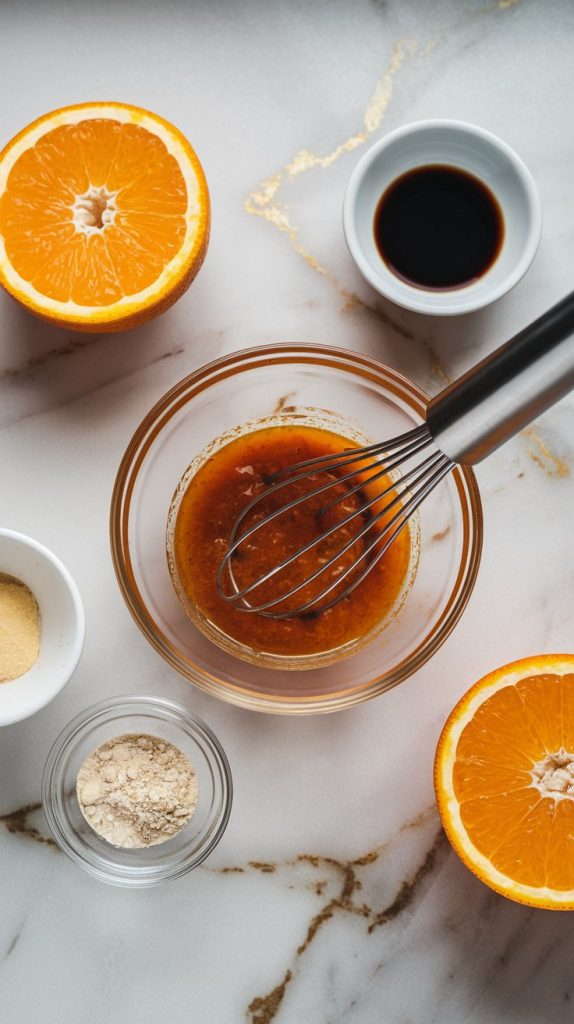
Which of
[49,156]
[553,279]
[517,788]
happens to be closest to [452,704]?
[517,788]

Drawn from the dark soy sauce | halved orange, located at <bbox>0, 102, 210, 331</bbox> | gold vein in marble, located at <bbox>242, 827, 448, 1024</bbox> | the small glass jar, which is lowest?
gold vein in marble, located at <bbox>242, 827, 448, 1024</bbox>

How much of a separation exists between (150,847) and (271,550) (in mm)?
424

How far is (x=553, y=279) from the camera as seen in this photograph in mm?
1231

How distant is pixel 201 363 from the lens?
1.22m

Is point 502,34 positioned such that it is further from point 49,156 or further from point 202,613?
point 202,613

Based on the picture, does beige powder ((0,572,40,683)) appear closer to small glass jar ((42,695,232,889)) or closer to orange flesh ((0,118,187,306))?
small glass jar ((42,695,232,889))

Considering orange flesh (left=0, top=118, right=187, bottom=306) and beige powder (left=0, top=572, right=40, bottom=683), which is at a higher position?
orange flesh (left=0, top=118, right=187, bottom=306)

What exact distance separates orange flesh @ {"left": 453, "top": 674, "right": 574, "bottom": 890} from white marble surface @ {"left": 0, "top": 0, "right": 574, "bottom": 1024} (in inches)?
3.4

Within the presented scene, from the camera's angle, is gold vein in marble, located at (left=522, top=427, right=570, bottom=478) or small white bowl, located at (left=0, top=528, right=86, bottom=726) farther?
gold vein in marble, located at (left=522, top=427, right=570, bottom=478)

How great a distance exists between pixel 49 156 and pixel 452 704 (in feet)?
2.87

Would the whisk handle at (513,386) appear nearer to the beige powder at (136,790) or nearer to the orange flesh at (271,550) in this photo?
the orange flesh at (271,550)

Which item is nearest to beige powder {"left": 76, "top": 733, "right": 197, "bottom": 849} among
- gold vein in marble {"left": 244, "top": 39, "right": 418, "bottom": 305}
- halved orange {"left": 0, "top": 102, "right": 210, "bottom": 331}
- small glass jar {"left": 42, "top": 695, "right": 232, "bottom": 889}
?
small glass jar {"left": 42, "top": 695, "right": 232, "bottom": 889}

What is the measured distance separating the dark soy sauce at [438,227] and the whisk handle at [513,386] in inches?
15.5

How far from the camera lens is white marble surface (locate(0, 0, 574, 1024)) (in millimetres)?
1206
